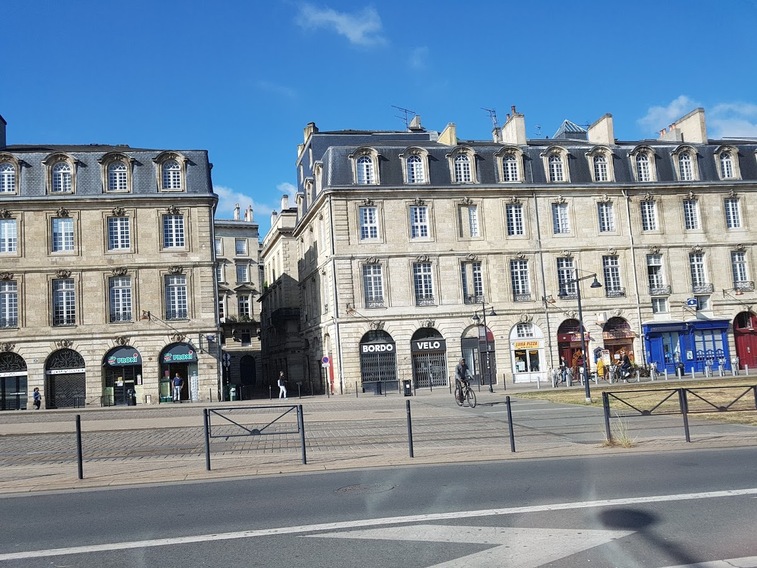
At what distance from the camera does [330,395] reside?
4219 centimetres

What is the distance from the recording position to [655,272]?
152 ft

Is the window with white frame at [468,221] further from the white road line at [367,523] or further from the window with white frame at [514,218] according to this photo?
the white road line at [367,523]

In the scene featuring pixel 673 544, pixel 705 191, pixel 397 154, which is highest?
pixel 397 154

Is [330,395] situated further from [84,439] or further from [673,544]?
[673,544]

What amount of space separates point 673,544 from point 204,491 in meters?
6.35

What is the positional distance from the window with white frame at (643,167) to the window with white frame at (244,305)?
36.5 metres

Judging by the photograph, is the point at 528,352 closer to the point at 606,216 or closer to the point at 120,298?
the point at 606,216

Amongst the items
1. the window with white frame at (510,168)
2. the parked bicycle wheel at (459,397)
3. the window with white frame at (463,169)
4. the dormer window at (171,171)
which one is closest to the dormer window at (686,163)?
the window with white frame at (510,168)

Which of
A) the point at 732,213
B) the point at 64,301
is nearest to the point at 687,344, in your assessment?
the point at 732,213

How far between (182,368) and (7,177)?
13.7 metres

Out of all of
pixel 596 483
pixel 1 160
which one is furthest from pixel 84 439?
pixel 1 160

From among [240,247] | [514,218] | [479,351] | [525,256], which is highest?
[240,247]

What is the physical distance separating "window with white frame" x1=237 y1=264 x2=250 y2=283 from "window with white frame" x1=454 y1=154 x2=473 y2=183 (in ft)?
100.0

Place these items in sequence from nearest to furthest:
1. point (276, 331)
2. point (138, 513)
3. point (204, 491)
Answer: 1. point (138, 513)
2. point (204, 491)
3. point (276, 331)
